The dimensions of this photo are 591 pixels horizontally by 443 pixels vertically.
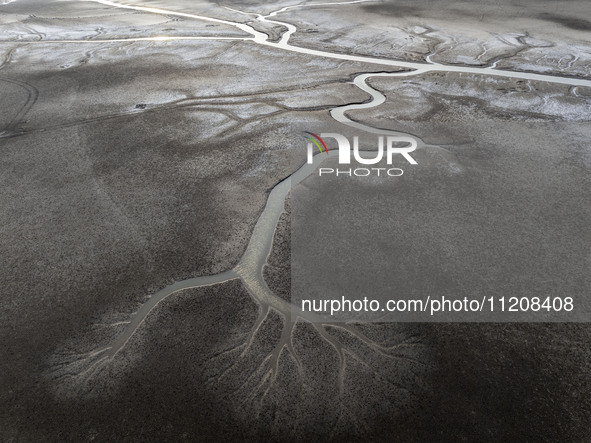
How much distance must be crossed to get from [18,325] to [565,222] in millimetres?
4315

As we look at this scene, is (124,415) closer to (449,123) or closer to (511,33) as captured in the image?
(449,123)

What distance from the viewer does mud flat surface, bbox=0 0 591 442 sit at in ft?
8.04

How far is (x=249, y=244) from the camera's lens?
3.69 m

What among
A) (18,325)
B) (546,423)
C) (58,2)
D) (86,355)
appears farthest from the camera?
(58,2)

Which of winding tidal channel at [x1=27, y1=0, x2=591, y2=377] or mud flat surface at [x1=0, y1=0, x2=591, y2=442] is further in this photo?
winding tidal channel at [x1=27, y1=0, x2=591, y2=377]

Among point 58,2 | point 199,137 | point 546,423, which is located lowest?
point 546,423

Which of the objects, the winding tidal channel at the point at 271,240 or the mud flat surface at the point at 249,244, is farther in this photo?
the winding tidal channel at the point at 271,240

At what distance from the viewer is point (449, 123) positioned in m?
5.73

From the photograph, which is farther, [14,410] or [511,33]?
[511,33]

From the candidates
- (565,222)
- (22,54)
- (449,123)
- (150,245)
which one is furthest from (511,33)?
(22,54)

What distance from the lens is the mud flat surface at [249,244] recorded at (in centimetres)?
245

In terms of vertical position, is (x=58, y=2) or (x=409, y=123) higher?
(x=58, y=2)

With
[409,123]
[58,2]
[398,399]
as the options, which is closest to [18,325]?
[398,399]

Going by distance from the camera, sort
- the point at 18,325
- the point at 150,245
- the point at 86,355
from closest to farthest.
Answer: the point at 86,355 < the point at 18,325 < the point at 150,245
